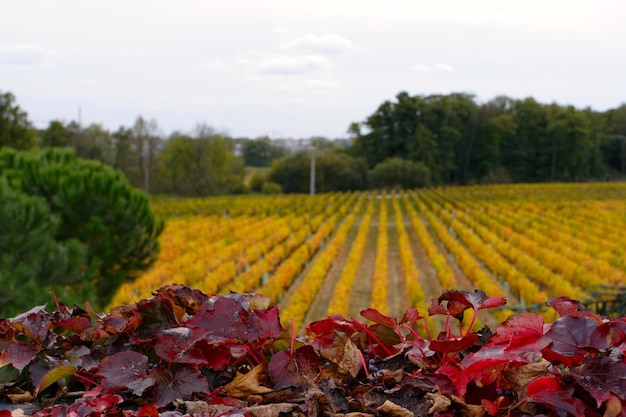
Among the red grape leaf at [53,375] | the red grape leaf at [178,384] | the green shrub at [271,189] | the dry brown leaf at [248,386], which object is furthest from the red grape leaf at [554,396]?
the green shrub at [271,189]

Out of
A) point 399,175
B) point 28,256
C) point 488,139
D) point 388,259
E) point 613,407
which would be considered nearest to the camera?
point 613,407

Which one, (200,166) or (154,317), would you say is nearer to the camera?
(154,317)

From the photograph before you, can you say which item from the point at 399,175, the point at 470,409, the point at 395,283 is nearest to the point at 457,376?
the point at 470,409

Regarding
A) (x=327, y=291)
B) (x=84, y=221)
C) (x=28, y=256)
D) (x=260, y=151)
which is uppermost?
(x=260, y=151)

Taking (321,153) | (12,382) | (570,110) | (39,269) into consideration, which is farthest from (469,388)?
(570,110)

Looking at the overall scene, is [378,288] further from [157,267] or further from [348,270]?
[157,267]

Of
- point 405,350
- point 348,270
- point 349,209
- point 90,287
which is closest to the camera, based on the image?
point 405,350

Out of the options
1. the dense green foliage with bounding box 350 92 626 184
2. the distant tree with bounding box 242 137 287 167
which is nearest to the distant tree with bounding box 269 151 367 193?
the dense green foliage with bounding box 350 92 626 184

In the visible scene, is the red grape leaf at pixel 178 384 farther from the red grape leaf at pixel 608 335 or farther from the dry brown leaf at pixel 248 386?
the red grape leaf at pixel 608 335

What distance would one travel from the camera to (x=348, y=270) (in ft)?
46.4

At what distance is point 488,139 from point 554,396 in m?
63.1

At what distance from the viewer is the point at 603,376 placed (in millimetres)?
879

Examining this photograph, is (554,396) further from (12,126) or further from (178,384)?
(12,126)

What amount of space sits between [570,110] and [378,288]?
57.6 metres
